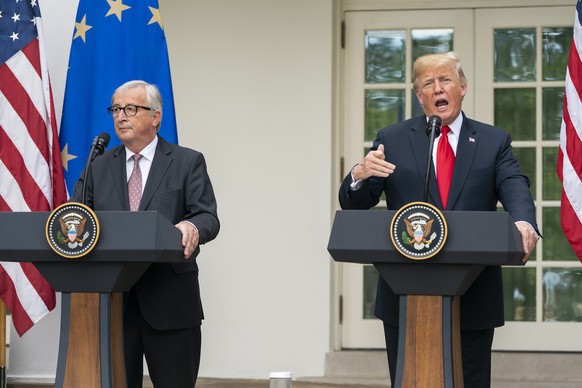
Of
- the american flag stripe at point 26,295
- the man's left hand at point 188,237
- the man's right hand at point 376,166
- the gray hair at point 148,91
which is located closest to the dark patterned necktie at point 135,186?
the gray hair at point 148,91

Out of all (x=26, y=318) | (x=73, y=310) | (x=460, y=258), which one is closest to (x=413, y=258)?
(x=460, y=258)

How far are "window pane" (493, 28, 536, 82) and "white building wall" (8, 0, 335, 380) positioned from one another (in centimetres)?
97

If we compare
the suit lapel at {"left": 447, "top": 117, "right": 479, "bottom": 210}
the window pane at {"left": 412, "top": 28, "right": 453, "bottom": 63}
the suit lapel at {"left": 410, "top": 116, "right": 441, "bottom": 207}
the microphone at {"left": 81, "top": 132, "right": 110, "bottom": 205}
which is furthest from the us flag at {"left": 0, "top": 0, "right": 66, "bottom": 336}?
the suit lapel at {"left": 447, "top": 117, "right": 479, "bottom": 210}

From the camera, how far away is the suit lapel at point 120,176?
11.9 feet

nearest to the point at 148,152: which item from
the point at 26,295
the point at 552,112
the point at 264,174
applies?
the point at 26,295

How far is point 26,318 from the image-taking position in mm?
5133

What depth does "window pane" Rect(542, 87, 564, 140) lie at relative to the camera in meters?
5.83

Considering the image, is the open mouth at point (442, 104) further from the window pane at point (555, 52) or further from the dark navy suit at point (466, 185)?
the window pane at point (555, 52)

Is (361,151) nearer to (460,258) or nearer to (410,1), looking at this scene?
(410,1)

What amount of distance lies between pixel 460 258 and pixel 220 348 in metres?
3.17

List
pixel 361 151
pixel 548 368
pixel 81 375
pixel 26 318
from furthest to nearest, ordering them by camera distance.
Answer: pixel 361 151, pixel 548 368, pixel 26 318, pixel 81 375

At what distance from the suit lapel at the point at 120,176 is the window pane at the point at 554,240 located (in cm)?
292

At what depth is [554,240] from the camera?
5793 mm

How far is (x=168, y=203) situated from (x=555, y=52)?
3.06m
